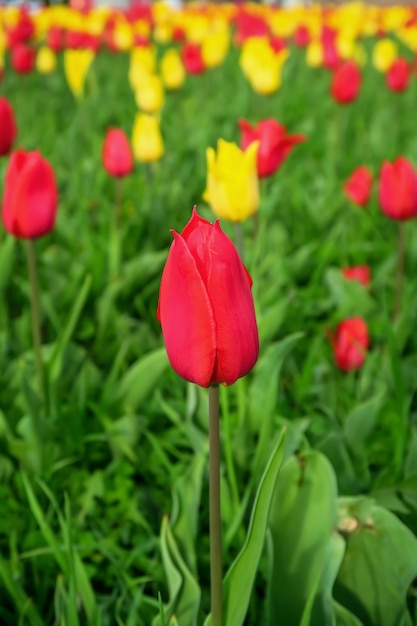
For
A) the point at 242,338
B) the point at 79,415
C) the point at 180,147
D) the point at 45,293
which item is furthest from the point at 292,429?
the point at 180,147

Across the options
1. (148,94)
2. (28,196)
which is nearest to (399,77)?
(148,94)

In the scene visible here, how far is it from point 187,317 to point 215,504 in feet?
0.58

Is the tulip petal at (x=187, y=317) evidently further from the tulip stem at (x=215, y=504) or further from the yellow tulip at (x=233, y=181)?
the yellow tulip at (x=233, y=181)

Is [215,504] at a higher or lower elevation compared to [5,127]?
lower

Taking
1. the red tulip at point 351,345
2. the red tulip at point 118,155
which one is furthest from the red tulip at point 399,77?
the red tulip at point 351,345

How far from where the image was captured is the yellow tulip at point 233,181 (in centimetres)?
118

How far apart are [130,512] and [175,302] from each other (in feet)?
2.21

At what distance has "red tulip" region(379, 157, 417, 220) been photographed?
4.66 feet

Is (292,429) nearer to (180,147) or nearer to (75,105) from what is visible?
(180,147)

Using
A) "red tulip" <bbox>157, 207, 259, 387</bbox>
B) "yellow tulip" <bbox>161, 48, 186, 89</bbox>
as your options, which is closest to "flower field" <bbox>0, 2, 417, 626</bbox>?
"red tulip" <bbox>157, 207, 259, 387</bbox>

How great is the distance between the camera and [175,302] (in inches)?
23.9

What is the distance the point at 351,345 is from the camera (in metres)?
1.44

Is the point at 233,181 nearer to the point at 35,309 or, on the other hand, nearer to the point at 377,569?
the point at 35,309

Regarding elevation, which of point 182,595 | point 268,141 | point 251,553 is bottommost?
point 182,595
